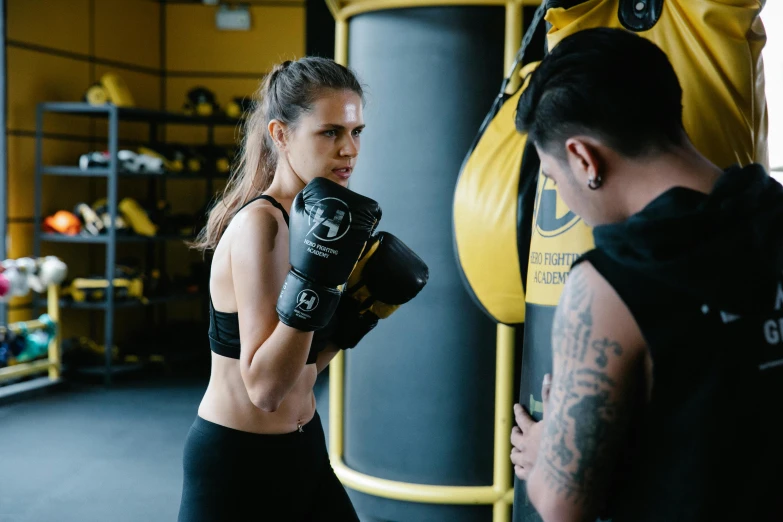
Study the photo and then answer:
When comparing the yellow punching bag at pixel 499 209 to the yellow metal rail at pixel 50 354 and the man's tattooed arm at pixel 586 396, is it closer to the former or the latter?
the man's tattooed arm at pixel 586 396

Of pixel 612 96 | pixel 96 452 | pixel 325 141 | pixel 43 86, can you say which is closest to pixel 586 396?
pixel 612 96

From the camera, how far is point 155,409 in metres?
4.89

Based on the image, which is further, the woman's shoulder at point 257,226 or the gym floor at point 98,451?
the gym floor at point 98,451

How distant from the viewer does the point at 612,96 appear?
0.93 metres

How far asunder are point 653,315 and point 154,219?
18.1 feet

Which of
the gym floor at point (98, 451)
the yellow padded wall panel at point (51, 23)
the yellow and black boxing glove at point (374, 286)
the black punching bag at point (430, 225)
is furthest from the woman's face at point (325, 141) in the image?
the yellow padded wall panel at point (51, 23)

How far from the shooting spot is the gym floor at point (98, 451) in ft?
10.9

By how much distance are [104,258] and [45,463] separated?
2.77 meters

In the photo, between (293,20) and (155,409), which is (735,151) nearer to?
(155,409)

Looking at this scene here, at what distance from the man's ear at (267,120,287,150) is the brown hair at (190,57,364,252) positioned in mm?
13

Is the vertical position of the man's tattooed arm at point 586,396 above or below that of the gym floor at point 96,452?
above

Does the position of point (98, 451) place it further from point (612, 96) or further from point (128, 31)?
point (128, 31)

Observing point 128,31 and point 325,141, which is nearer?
point 325,141

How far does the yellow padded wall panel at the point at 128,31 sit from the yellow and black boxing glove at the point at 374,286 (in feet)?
17.3
